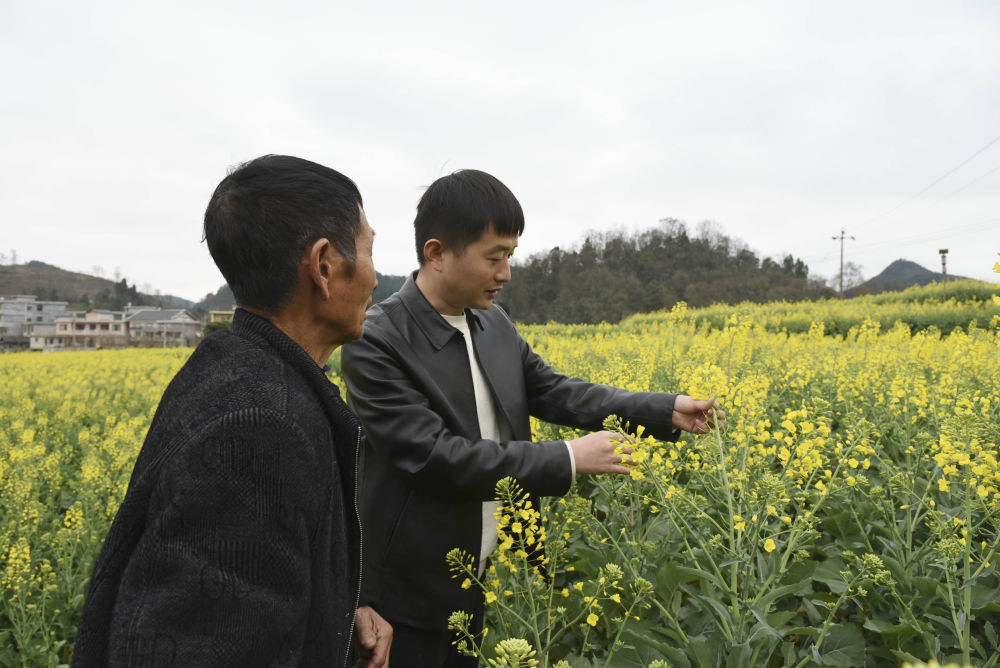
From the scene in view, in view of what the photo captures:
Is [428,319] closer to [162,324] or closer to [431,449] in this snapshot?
[431,449]

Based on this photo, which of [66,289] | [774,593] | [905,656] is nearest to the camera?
[774,593]

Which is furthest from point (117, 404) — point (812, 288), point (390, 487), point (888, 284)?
point (888, 284)

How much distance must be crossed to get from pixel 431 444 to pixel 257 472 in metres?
0.77

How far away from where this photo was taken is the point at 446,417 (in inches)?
73.5

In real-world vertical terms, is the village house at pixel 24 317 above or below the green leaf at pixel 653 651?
above

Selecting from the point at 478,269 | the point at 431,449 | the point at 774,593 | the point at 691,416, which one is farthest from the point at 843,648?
the point at 478,269

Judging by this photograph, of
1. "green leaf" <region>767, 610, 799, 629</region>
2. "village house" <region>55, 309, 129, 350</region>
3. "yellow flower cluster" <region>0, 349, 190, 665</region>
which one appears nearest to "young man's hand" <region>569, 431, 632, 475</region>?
"green leaf" <region>767, 610, 799, 629</region>

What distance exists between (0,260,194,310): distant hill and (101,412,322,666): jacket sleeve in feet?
331

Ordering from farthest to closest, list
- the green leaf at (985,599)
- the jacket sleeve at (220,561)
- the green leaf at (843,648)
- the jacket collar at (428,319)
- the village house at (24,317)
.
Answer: the village house at (24,317)
the jacket collar at (428,319)
the green leaf at (985,599)
the green leaf at (843,648)
the jacket sleeve at (220,561)

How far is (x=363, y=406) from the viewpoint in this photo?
174 centimetres

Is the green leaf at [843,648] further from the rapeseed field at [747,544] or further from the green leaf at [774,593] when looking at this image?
the green leaf at [774,593]

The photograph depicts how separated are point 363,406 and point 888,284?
46.9 metres

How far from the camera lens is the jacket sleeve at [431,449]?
1636 millimetres

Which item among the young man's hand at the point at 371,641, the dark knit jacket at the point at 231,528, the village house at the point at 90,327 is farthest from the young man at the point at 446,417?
the village house at the point at 90,327
